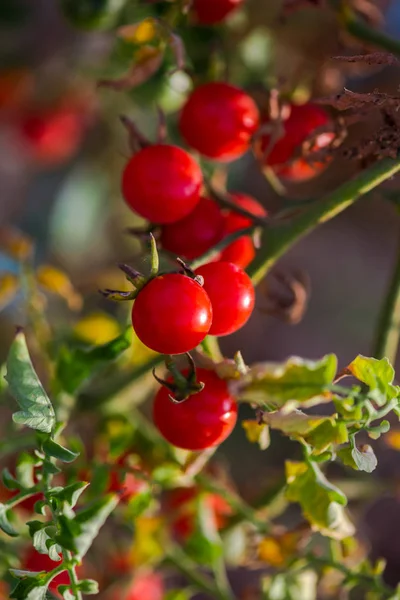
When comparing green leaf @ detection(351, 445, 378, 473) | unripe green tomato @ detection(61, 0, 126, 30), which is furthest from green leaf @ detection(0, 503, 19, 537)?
unripe green tomato @ detection(61, 0, 126, 30)

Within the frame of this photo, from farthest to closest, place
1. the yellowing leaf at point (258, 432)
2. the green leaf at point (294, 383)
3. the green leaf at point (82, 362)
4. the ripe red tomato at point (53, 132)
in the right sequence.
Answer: the ripe red tomato at point (53, 132) → the green leaf at point (82, 362) → the yellowing leaf at point (258, 432) → the green leaf at point (294, 383)

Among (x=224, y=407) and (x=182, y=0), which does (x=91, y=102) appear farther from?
(x=224, y=407)

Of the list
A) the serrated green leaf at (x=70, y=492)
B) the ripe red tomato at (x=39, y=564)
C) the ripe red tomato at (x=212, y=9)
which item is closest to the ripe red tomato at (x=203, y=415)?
the serrated green leaf at (x=70, y=492)

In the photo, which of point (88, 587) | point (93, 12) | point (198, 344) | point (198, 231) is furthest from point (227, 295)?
point (93, 12)

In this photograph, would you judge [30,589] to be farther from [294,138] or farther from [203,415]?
[294,138]

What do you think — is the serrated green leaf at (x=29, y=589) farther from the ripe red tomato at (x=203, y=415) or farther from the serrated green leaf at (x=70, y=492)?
the ripe red tomato at (x=203, y=415)

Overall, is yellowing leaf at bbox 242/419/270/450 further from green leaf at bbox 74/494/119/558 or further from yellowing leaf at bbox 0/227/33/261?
yellowing leaf at bbox 0/227/33/261
